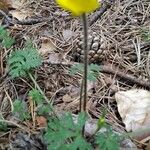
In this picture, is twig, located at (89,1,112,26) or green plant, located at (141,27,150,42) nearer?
green plant, located at (141,27,150,42)

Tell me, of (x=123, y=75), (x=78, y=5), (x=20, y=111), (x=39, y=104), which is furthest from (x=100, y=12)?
(x=78, y=5)

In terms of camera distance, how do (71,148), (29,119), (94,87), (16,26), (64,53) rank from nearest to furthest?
(71,148), (29,119), (94,87), (64,53), (16,26)

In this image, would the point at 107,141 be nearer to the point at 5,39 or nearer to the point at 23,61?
the point at 23,61

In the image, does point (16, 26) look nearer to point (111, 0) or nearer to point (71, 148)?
point (111, 0)

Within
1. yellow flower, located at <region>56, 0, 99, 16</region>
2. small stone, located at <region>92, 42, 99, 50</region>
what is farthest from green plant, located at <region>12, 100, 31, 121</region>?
yellow flower, located at <region>56, 0, 99, 16</region>

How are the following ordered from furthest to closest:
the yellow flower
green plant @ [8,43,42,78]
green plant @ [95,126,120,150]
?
green plant @ [8,43,42,78] < green plant @ [95,126,120,150] < the yellow flower

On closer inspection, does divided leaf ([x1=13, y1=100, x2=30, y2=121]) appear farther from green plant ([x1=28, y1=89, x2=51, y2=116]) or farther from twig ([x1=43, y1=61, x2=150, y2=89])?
twig ([x1=43, y1=61, x2=150, y2=89])

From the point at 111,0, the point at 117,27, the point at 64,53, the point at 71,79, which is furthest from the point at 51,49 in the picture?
the point at 111,0
